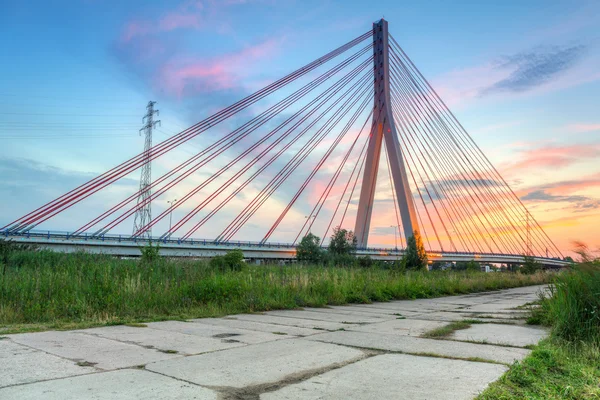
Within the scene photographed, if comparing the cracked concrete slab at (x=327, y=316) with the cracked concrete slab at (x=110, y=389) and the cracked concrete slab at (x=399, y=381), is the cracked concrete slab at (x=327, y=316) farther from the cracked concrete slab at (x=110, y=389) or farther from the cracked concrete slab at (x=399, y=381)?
the cracked concrete slab at (x=110, y=389)

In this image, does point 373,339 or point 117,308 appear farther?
point 117,308

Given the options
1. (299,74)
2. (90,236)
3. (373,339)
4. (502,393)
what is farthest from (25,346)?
(90,236)

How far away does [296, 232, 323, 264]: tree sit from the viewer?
159ft

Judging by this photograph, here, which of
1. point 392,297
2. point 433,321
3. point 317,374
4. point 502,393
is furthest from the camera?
point 392,297

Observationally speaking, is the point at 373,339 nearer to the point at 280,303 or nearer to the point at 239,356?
the point at 239,356

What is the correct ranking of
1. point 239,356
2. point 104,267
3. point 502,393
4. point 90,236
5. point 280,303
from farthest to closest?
point 90,236
point 104,267
point 280,303
point 239,356
point 502,393

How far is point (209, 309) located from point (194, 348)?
346 cm

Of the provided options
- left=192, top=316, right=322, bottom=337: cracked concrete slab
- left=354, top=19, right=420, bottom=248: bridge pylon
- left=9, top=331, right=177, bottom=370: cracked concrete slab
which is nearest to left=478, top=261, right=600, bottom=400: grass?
left=192, top=316, right=322, bottom=337: cracked concrete slab

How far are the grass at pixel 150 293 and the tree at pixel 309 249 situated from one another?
35988 millimetres

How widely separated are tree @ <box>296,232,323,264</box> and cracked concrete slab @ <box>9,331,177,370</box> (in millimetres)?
42786

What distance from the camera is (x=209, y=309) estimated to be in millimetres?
7703

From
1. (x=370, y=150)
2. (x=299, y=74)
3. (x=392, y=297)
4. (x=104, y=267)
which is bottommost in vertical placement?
(x=392, y=297)

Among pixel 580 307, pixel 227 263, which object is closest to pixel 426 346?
pixel 580 307

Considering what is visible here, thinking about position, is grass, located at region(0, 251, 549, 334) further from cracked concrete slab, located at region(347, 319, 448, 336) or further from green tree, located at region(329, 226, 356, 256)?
green tree, located at region(329, 226, 356, 256)
